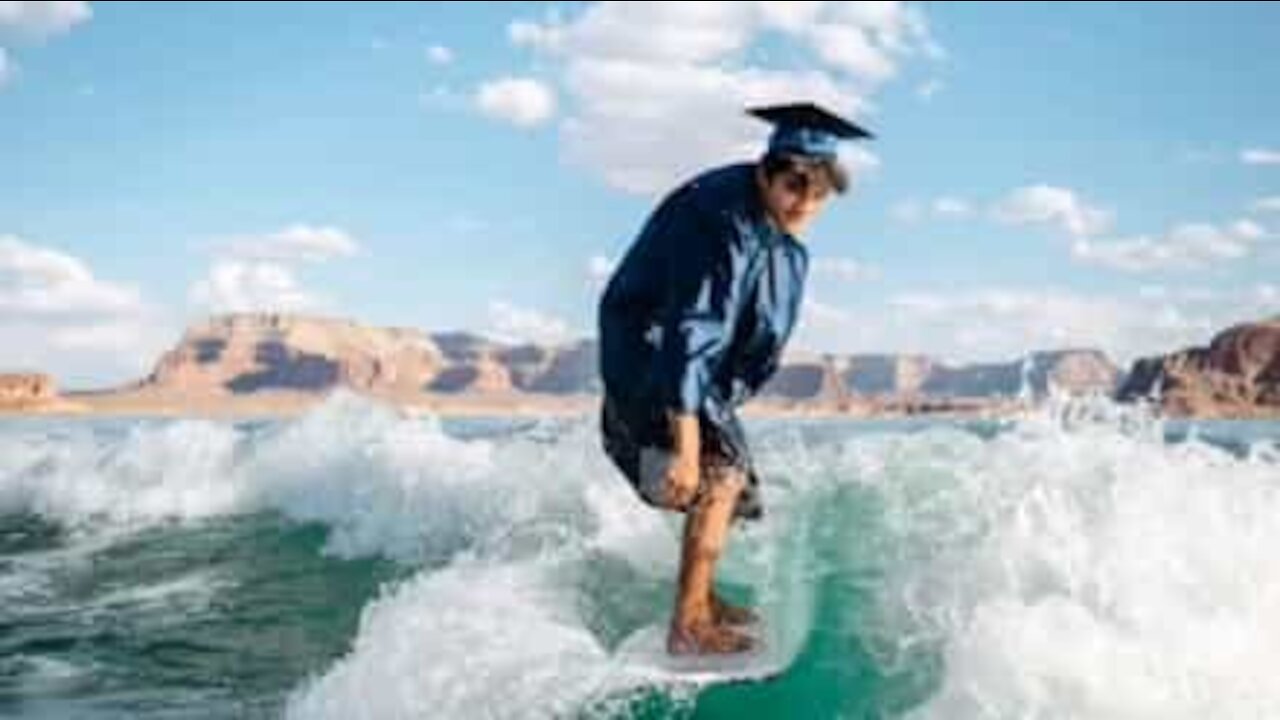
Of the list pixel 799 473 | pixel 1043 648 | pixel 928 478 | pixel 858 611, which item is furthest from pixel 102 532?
pixel 1043 648

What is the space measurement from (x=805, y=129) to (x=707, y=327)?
81 centimetres

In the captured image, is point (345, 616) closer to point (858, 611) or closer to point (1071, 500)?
point (858, 611)

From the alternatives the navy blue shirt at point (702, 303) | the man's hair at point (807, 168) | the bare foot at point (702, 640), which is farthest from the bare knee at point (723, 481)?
the man's hair at point (807, 168)

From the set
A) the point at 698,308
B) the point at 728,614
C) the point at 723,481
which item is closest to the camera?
the point at 698,308

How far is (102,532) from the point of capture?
1641 cm

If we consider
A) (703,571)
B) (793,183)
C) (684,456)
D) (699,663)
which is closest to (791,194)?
(793,183)

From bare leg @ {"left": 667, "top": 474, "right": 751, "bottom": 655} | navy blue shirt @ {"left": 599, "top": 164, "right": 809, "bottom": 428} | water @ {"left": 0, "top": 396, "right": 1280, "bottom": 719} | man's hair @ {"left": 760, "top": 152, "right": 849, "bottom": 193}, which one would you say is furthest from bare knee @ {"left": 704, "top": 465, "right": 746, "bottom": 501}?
man's hair @ {"left": 760, "top": 152, "right": 849, "bottom": 193}

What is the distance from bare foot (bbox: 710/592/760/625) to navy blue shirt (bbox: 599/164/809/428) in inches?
32.5

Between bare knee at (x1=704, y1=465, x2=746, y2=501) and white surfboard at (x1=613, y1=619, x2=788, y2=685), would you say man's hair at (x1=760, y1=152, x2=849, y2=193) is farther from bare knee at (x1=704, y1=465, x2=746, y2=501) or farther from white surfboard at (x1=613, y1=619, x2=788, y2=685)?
white surfboard at (x1=613, y1=619, x2=788, y2=685)

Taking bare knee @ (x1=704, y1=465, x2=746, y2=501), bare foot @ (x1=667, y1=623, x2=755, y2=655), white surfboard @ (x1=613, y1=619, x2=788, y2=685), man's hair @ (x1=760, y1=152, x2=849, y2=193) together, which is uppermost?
man's hair @ (x1=760, y1=152, x2=849, y2=193)

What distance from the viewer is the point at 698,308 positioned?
539 cm

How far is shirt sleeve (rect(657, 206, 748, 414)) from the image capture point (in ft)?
17.6

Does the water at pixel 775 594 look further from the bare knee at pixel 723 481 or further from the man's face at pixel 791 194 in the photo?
the man's face at pixel 791 194

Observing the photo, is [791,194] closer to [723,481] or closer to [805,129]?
[805,129]
